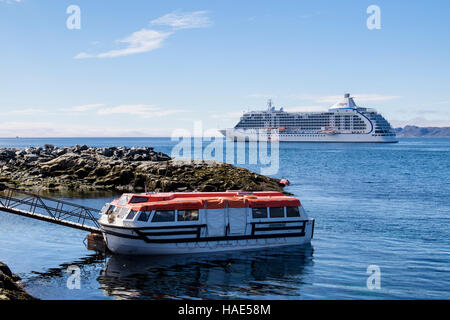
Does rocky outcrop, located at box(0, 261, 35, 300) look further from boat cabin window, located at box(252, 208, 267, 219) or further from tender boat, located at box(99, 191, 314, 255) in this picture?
boat cabin window, located at box(252, 208, 267, 219)

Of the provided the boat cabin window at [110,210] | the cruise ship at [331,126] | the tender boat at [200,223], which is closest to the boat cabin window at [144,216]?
the tender boat at [200,223]

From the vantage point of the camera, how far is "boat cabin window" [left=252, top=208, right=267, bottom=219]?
2544 centimetres

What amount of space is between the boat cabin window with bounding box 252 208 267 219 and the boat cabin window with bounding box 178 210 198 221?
10.9 feet

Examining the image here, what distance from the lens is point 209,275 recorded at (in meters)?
21.2

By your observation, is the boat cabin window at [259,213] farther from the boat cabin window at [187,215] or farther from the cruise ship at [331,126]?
the cruise ship at [331,126]

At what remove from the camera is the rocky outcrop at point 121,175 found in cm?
4756

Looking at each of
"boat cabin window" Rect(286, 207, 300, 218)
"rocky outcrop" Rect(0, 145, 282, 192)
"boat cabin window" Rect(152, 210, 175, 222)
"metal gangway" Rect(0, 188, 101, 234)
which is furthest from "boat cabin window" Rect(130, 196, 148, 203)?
"rocky outcrop" Rect(0, 145, 282, 192)

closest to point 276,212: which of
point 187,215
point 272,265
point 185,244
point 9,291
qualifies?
point 272,265

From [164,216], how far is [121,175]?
1182 inches

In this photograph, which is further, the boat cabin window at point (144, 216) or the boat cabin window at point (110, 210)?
the boat cabin window at point (110, 210)

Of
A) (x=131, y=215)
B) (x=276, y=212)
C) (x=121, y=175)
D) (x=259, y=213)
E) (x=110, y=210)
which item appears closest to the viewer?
(x=131, y=215)

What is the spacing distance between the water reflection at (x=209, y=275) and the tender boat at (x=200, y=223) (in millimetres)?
601

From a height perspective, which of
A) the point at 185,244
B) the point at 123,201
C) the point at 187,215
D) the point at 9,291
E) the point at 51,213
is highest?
the point at 123,201

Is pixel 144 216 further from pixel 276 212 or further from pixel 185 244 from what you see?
pixel 276 212
